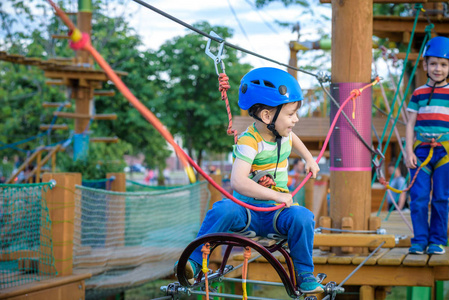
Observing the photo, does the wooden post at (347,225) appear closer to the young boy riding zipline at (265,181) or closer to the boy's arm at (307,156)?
the boy's arm at (307,156)

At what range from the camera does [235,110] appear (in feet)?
97.7

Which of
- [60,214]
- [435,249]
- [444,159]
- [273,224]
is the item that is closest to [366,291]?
[435,249]

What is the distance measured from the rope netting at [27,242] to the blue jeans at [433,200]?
10.8ft

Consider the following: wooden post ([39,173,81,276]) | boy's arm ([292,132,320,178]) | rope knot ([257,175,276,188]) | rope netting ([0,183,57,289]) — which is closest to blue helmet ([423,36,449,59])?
boy's arm ([292,132,320,178])

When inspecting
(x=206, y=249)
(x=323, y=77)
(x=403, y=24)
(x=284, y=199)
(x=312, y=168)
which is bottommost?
(x=206, y=249)

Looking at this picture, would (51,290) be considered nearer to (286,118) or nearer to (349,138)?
(349,138)

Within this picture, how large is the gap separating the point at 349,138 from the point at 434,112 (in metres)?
0.73

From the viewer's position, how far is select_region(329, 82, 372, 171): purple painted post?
5109 millimetres

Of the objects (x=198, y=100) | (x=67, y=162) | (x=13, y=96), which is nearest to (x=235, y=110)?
(x=198, y=100)

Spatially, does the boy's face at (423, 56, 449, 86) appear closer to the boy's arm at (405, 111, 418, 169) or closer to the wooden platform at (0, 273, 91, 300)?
the boy's arm at (405, 111, 418, 169)

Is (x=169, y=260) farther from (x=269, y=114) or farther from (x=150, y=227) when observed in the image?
(x=269, y=114)

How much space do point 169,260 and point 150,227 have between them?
0.65 m

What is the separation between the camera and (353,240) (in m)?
4.91

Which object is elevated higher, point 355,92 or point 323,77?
point 323,77
